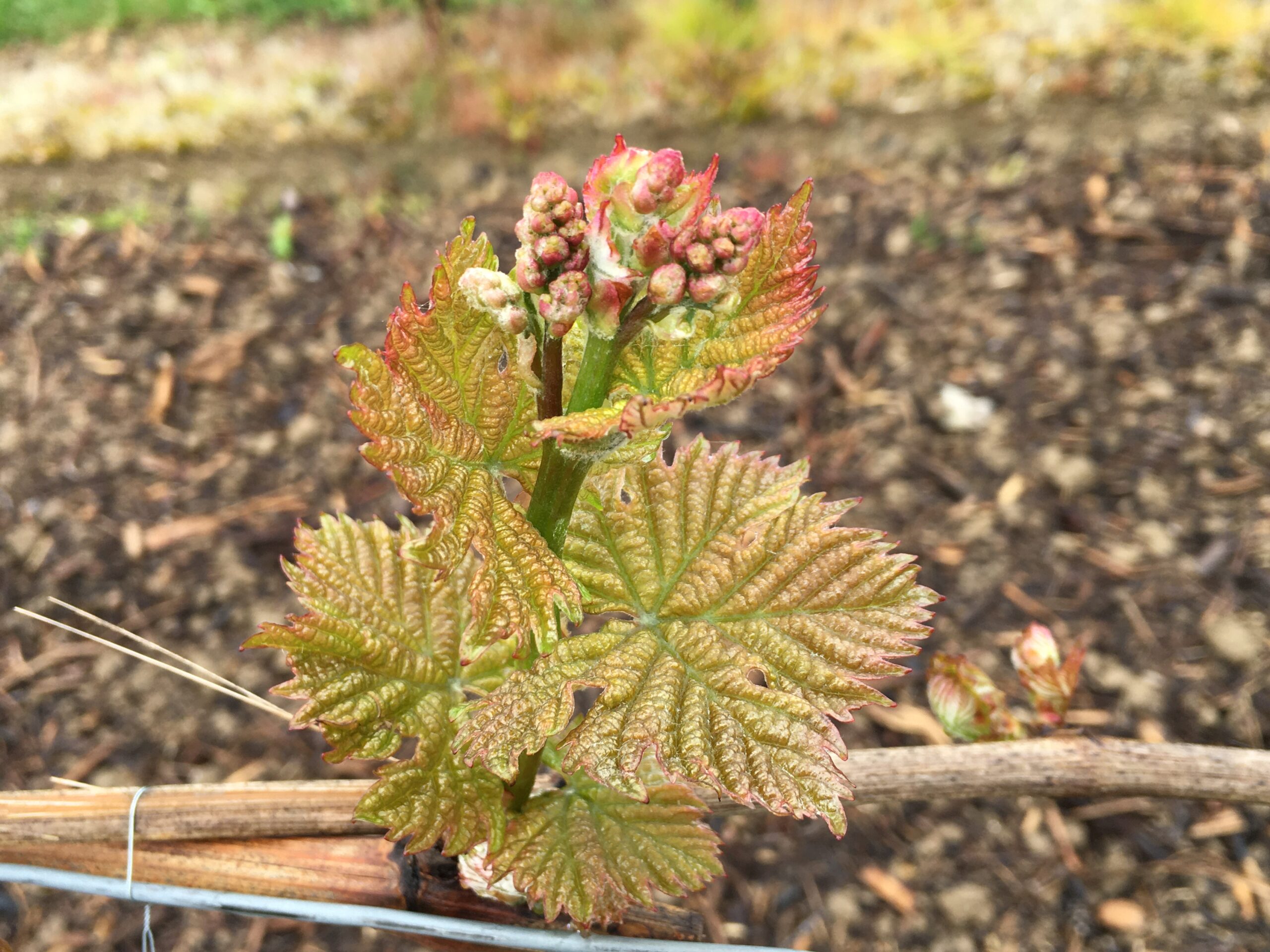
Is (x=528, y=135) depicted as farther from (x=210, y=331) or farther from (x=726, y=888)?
(x=726, y=888)

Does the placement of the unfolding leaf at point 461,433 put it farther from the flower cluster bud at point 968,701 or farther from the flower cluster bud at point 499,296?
the flower cluster bud at point 968,701

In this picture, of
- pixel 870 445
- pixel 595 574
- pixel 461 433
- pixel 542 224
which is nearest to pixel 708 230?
pixel 542 224

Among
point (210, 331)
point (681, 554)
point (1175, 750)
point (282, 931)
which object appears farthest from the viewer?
point (210, 331)

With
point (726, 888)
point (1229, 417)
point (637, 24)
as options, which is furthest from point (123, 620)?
point (1229, 417)

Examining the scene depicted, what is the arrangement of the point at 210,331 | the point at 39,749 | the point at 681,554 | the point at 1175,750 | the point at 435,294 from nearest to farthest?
the point at 435,294 → the point at 681,554 → the point at 1175,750 → the point at 39,749 → the point at 210,331

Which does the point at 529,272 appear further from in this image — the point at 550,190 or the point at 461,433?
the point at 461,433

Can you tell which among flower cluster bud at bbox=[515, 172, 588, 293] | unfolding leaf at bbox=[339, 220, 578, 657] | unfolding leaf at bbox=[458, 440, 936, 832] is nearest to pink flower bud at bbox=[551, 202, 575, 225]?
flower cluster bud at bbox=[515, 172, 588, 293]

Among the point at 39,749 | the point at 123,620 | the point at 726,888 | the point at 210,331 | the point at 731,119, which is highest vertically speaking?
the point at 731,119
